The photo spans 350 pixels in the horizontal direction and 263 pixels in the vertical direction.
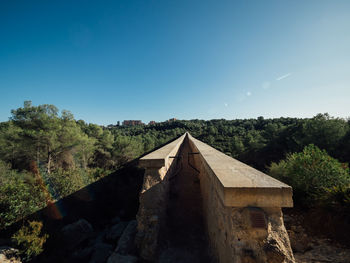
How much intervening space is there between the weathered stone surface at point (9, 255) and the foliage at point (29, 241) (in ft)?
0.57

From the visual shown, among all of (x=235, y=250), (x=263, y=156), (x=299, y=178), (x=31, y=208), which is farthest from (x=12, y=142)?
(x=263, y=156)

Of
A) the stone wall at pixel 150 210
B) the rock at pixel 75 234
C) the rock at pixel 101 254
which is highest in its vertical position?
the stone wall at pixel 150 210

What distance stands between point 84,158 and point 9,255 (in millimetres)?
9929

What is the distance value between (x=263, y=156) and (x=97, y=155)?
2473cm

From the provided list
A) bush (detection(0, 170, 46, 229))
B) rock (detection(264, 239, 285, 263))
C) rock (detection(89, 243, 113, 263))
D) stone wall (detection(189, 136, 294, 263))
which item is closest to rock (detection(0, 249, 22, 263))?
bush (detection(0, 170, 46, 229))

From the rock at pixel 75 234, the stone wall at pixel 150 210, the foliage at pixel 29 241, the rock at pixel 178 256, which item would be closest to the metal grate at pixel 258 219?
the rock at pixel 178 256

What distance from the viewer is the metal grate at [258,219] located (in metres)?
1.21

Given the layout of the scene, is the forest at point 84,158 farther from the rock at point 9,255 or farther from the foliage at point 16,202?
the rock at point 9,255

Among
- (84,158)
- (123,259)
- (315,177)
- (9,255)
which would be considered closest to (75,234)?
(9,255)

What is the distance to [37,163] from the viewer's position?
10.6 metres

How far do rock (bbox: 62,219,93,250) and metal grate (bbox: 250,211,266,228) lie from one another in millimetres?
Answer: 8742

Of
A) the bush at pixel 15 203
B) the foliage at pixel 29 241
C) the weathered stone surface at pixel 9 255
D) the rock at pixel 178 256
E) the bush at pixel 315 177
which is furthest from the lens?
the bush at pixel 15 203

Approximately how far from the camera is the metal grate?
121 centimetres

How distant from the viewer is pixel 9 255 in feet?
16.4
